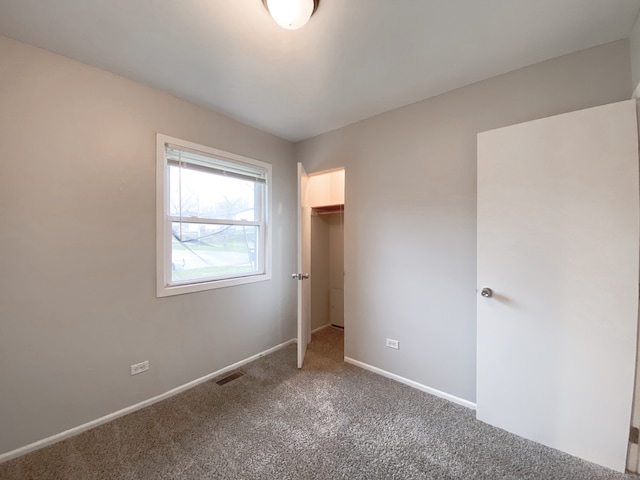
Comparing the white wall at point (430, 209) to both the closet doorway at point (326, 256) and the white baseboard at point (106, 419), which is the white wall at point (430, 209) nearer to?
the closet doorway at point (326, 256)

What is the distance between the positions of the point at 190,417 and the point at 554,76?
3.61 m

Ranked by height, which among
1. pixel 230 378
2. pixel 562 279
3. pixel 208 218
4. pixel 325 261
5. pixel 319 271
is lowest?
pixel 230 378

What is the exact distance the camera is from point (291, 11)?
130cm

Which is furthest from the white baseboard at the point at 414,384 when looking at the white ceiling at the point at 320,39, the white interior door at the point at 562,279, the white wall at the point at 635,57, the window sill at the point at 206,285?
the white ceiling at the point at 320,39

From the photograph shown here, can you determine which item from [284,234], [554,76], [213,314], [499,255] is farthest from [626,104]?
[213,314]

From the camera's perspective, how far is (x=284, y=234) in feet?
10.6

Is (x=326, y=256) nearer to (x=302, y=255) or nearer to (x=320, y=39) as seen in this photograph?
(x=302, y=255)

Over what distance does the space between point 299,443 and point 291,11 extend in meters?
2.55

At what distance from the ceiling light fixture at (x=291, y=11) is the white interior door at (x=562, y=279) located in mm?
1437

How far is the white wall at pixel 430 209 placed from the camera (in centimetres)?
176

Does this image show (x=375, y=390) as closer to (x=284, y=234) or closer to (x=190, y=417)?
(x=190, y=417)

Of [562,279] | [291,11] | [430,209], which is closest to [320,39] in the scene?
[291,11]

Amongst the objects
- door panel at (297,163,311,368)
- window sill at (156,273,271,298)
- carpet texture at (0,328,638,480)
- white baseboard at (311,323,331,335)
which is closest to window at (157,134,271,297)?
window sill at (156,273,271,298)

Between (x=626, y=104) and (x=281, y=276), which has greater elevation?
(x=626, y=104)
